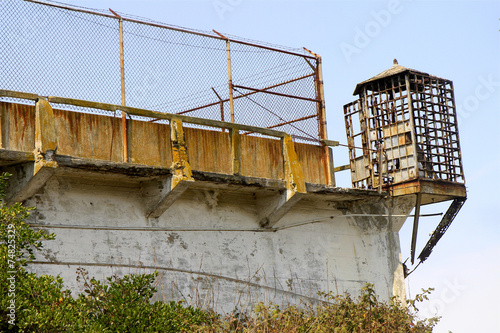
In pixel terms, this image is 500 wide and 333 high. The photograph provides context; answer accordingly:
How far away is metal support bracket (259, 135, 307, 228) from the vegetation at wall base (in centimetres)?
159

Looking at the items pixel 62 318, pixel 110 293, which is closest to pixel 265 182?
pixel 110 293

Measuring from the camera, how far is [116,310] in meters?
10.3

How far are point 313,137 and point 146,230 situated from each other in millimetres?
3751

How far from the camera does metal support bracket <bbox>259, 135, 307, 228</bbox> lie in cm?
1323

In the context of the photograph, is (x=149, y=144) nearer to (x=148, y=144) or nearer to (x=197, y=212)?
(x=148, y=144)

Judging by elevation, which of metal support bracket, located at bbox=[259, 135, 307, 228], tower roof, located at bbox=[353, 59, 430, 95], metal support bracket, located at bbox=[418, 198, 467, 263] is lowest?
metal support bracket, located at bbox=[418, 198, 467, 263]

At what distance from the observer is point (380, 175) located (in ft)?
48.8

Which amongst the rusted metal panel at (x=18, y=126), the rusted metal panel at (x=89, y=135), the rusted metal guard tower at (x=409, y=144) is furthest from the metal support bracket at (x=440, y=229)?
the rusted metal panel at (x=18, y=126)

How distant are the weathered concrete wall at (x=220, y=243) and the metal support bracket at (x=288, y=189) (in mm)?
271

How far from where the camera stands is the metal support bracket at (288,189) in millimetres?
13227

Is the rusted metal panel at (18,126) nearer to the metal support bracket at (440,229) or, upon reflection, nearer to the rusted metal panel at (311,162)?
the rusted metal panel at (311,162)

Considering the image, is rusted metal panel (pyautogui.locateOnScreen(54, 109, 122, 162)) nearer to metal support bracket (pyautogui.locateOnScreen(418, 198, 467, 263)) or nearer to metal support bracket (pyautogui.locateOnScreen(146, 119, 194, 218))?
metal support bracket (pyautogui.locateOnScreen(146, 119, 194, 218))

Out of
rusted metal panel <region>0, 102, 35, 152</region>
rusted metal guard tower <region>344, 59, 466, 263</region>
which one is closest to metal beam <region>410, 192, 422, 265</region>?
rusted metal guard tower <region>344, 59, 466, 263</region>

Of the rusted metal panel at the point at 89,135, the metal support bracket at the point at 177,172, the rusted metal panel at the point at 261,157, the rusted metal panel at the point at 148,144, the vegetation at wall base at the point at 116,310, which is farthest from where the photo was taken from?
the rusted metal panel at the point at 261,157
